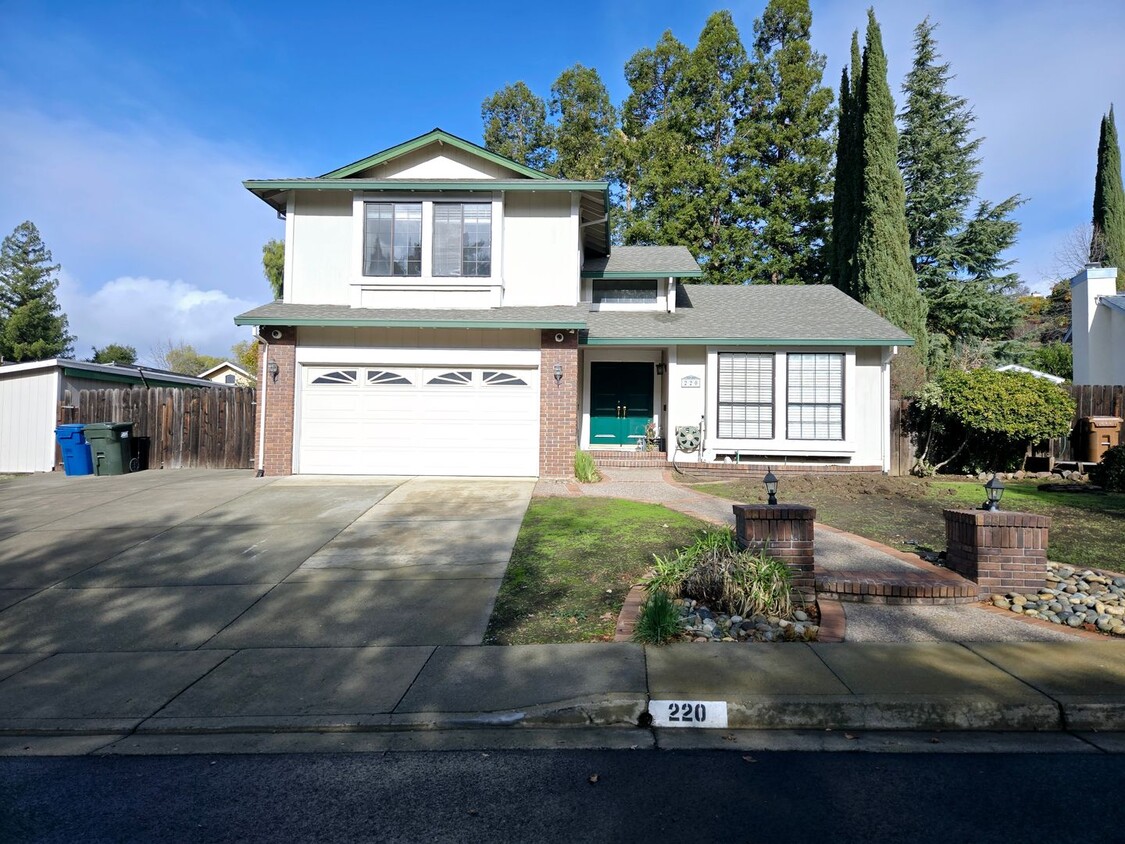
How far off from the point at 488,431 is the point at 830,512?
6319mm

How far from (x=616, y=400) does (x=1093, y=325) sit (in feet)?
52.8

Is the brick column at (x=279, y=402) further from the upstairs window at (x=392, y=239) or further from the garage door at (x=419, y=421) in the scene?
the upstairs window at (x=392, y=239)

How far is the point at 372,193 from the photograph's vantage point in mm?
13445

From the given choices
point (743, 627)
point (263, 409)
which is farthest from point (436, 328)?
point (743, 627)

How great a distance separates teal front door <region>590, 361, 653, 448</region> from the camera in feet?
54.1

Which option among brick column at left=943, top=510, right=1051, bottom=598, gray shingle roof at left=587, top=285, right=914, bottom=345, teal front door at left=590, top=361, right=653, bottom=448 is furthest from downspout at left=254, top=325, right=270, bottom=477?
brick column at left=943, top=510, right=1051, bottom=598

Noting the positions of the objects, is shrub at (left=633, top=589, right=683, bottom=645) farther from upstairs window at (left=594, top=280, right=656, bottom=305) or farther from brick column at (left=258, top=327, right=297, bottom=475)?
upstairs window at (left=594, top=280, right=656, bottom=305)

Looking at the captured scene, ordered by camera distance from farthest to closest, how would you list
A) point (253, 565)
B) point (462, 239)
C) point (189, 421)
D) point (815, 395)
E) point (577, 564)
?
1. point (189, 421)
2. point (815, 395)
3. point (462, 239)
4. point (253, 565)
5. point (577, 564)

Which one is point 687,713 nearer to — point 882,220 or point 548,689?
point 548,689

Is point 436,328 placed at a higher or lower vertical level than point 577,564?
higher

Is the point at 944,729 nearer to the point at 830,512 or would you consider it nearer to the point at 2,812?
the point at 2,812

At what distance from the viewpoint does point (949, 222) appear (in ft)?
86.9

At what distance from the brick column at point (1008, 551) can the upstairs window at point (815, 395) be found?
8815 mm

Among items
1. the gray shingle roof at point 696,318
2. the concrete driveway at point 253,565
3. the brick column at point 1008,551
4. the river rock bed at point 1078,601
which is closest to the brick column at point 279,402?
the gray shingle roof at point 696,318
